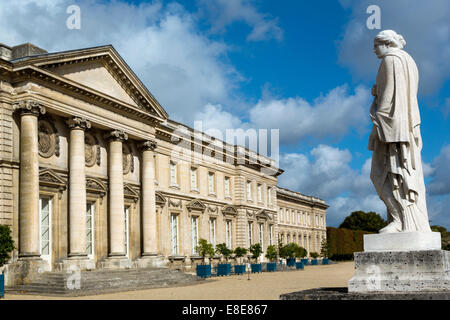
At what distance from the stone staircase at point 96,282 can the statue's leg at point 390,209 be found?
1575cm

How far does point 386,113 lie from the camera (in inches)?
267

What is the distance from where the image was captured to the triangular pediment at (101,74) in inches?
928

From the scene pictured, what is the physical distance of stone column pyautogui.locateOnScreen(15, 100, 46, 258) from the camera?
853 inches

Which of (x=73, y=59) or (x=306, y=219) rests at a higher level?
(x=73, y=59)

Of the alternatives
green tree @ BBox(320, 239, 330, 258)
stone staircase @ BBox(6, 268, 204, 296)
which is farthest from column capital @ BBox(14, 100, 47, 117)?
green tree @ BBox(320, 239, 330, 258)

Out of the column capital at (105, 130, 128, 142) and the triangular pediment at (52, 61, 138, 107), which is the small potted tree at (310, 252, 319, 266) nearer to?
the triangular pediment at (52, 61, 138, 107)

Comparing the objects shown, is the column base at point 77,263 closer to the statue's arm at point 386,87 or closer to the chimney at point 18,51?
the chimney at point 18,51

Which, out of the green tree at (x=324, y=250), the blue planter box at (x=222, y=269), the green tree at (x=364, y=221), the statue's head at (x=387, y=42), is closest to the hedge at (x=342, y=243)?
the green tree at (x=324, y=250)

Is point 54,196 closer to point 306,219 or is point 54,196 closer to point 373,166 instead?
point 373,166

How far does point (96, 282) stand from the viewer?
2206 cm

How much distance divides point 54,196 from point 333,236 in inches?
2304

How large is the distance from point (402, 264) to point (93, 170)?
905 inches

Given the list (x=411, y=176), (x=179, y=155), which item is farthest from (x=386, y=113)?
(x=179, y=155)

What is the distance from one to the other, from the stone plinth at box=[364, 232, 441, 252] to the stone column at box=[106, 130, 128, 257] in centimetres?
2200
